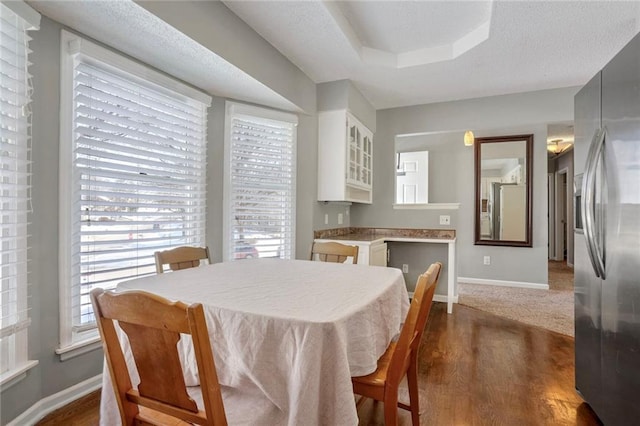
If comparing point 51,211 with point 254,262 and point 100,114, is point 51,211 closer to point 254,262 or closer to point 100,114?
point 100,114

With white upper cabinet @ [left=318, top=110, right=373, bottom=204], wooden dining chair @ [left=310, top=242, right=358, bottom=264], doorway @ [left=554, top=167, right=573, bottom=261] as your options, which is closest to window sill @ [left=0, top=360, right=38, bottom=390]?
wooden dining chair @ [left=310, top=242, right=358, bottom=264]

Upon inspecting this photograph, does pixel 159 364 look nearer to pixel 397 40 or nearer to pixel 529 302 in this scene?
pixel 397 40

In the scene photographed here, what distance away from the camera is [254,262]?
2074mm

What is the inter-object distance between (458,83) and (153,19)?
3103 mm

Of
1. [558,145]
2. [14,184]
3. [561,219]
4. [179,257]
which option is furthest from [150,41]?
[561,219]

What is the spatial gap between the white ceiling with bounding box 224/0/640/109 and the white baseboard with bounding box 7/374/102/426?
2.58m

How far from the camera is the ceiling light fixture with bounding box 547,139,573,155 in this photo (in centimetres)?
597

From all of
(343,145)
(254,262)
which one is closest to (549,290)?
(343,145)

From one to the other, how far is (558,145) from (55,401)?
775cm

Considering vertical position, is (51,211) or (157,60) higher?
(157,60)

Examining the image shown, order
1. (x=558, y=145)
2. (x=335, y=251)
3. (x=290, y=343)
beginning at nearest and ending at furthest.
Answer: (x=290, y=343) < (x=335, y=251) < (x=558, y=145)

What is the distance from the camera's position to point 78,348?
1.91 m

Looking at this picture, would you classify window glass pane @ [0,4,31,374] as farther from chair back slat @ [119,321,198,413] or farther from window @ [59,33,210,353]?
chair back slat @ [119,321,198,413]

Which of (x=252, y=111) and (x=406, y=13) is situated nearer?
(x=406, y=13)
